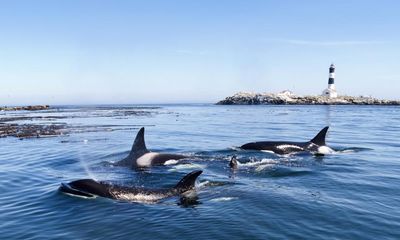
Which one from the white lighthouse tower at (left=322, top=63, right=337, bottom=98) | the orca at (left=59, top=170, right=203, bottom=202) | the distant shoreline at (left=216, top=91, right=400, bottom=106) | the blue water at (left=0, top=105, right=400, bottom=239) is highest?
the white lighthouse tower at (left=322, top=63, right=337, bottom=98)

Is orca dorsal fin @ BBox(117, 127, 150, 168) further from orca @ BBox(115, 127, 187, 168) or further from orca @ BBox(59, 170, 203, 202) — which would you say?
orca @ BBox(59, 170, 203, 202)

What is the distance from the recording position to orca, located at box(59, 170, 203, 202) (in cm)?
1459

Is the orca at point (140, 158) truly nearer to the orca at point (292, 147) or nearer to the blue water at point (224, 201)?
the blue water at point (224, 201)

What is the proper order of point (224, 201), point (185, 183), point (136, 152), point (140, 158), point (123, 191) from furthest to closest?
point (136, 152)
point (140, 158)
point (185, 183)
point (123, 191)
point (224, 201)

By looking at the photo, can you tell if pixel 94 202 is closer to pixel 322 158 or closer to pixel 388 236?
pixel 388 236

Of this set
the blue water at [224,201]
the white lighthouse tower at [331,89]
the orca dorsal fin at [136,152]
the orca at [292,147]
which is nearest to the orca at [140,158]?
the orca dorsal fin at [136,152]

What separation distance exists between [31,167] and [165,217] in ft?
43.8

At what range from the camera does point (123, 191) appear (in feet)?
48.4

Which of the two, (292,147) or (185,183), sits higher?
(292,147)

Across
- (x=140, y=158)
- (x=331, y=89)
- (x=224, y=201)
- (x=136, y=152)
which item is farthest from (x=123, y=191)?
(x=331, y=89)

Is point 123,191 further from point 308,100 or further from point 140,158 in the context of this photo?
point 308,100

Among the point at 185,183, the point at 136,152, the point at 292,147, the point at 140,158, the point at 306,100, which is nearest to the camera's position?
the point at 185,183

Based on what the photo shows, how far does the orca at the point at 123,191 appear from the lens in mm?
14586

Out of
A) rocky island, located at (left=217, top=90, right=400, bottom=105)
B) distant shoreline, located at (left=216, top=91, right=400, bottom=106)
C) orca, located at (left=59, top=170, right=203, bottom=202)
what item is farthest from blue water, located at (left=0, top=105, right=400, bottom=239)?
distant shoreline, located at (left=216, top=91, right=400, bottom=106)
